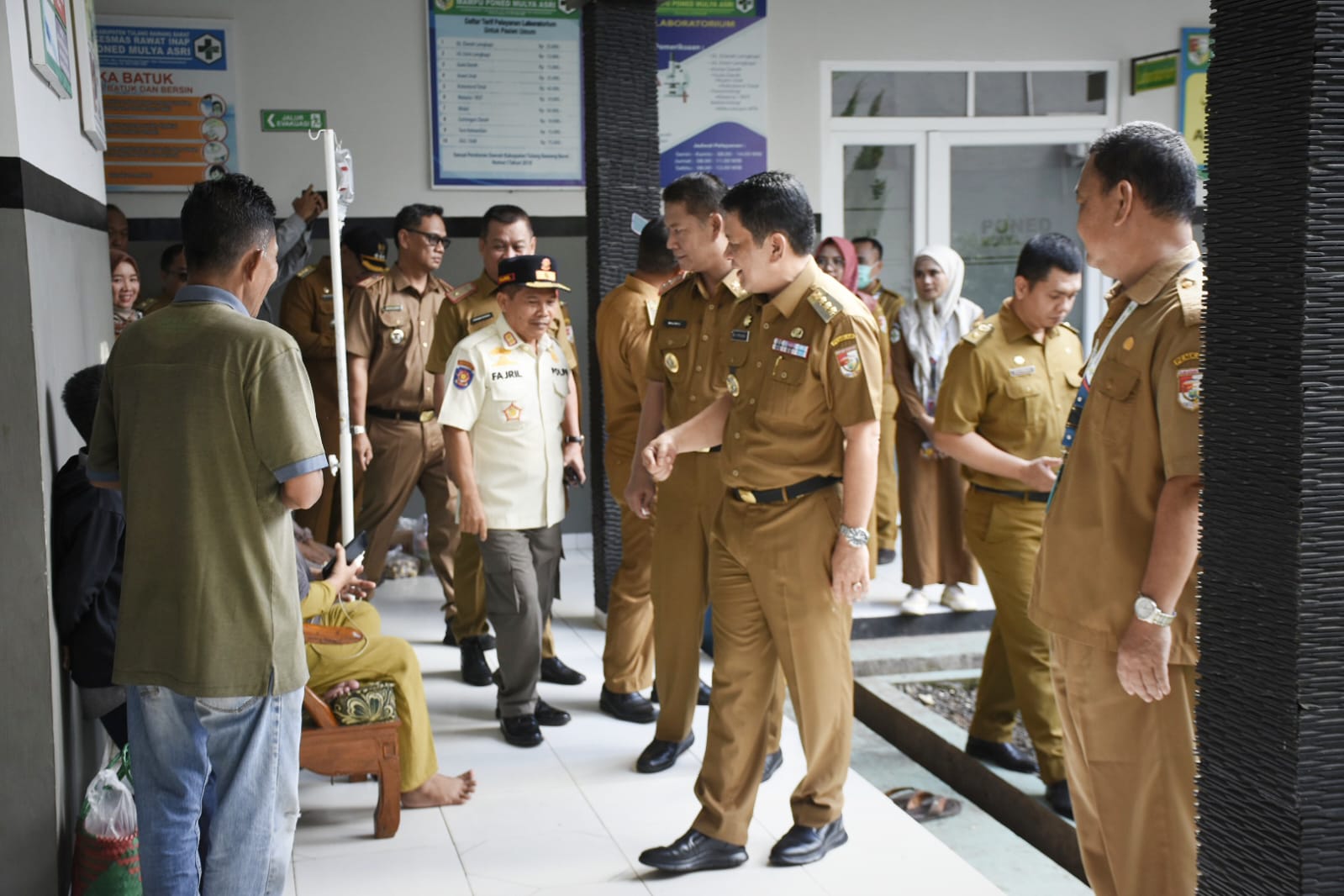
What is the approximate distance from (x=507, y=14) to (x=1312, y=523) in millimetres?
6320

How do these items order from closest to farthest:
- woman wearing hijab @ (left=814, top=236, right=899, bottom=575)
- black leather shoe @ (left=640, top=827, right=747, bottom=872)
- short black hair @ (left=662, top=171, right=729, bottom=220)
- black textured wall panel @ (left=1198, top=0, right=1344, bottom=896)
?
black textured wall panel @ (left=1198, top=0, right=1344, bottom=896) → black leather shoe @ (left=640, top=827, right=747, bottom=872) → short black hair @ (left=662, top=171, right=729, bottom=220) → woman wearing hijab @ (left=814, top=236, right=899, bottom=575)

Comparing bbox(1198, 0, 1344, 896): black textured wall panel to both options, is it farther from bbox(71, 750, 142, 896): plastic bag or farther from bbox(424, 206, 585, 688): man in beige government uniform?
bbox(424, 206, 585, 688): man in beige government uniform

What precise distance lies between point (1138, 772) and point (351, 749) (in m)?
2.06

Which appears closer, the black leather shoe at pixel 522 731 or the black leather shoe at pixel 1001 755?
the black leather shoe at pixel 522 731

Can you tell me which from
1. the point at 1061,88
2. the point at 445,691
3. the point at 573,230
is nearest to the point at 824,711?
the point at 445,691

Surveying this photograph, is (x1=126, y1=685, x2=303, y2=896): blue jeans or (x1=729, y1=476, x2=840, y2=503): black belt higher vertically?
(x1=729, y1=476, x2=840, y2=503): black belt

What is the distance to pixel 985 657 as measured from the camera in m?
4.39

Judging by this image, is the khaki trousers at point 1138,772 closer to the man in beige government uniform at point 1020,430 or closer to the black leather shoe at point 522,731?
the man in beige government uniform at point 1020,430

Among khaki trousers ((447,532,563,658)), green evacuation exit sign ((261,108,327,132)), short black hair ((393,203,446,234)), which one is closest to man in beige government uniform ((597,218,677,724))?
khaki trousers ((447,532,563,658))

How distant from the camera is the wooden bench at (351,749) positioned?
3.33 metres

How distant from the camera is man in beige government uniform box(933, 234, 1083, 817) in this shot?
13.1 feet

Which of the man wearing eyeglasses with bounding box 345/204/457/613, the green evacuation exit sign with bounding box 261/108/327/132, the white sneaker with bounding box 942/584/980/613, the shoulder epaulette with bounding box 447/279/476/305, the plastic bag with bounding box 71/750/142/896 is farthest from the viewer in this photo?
the green evacuation exit sign with bounding box 261/108/327/132

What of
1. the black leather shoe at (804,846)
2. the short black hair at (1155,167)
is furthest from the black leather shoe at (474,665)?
the short black hair at (1155,167)

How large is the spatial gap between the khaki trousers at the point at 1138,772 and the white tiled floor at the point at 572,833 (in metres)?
0.91
